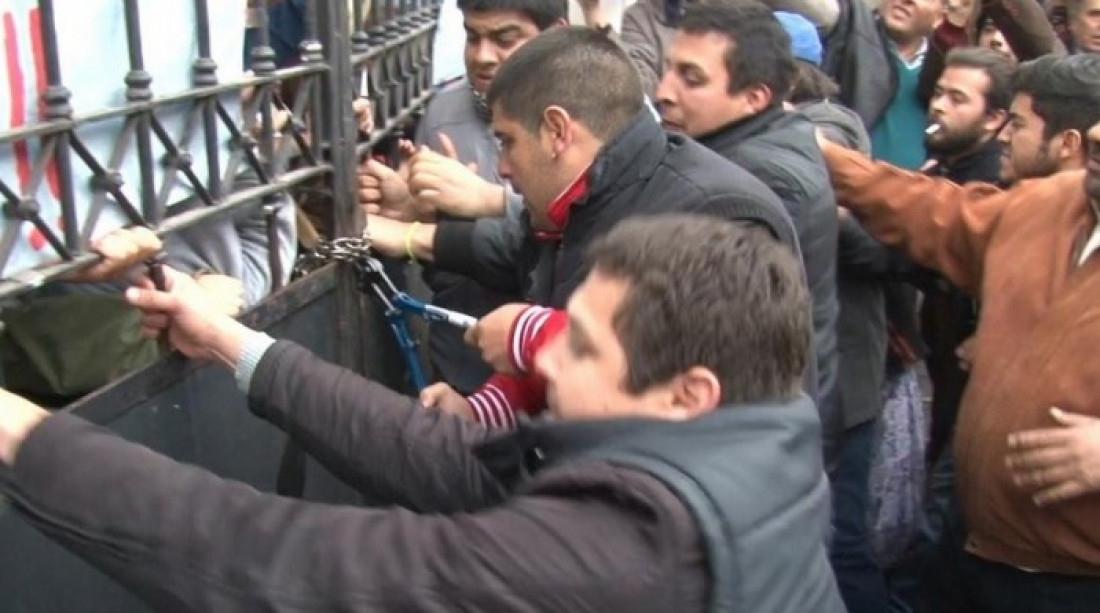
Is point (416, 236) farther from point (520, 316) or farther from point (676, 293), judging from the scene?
point (676, 293)

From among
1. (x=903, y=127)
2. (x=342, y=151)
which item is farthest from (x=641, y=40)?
(x=342, y=151)

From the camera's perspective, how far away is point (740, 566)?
1354 mm

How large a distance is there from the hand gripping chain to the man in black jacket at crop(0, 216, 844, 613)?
54.2 inches

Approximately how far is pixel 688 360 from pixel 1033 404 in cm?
142

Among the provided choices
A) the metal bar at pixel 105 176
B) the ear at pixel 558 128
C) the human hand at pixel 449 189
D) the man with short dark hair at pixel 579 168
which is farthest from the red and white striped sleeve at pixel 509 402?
the human hand at pixel 449 189

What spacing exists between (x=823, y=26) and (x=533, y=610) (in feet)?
14.4

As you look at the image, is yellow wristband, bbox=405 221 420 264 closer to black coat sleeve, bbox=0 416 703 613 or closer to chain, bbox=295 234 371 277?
chain, bbox=295 234 371 277

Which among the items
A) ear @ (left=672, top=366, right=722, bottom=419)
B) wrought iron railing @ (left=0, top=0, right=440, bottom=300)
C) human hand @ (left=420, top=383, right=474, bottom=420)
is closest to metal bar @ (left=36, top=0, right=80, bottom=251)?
wrought iron railing @ (left=0, top=0, right=440, bottom=300)

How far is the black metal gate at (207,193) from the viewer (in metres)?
1.91

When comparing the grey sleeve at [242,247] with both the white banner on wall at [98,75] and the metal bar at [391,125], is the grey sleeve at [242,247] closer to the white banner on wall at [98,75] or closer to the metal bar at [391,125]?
the white banner on wall at [98,75]

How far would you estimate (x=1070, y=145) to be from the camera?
334cm

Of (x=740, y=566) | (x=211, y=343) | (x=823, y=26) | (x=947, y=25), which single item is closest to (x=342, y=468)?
(x=211, y=343)

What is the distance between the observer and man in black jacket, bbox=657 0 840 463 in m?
3.05

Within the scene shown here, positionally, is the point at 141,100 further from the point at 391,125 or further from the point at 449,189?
the point at 391,125
